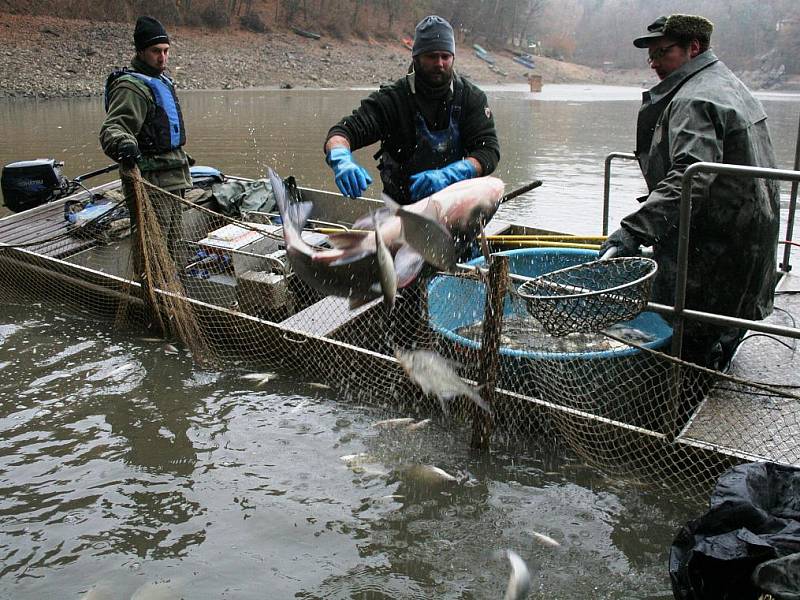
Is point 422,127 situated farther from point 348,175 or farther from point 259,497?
point 259,497

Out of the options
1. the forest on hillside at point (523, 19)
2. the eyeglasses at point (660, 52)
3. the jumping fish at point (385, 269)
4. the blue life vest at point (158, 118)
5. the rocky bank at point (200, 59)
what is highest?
the forest on hillside at point (523, 19)

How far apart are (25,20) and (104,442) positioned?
4351 centimetres

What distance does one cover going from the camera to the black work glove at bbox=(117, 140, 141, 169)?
18.7ft

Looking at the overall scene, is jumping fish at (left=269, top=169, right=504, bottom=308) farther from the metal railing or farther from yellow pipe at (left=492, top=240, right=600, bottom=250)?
yellow pipe at (left=492, top=240, right=600, bottom=250)

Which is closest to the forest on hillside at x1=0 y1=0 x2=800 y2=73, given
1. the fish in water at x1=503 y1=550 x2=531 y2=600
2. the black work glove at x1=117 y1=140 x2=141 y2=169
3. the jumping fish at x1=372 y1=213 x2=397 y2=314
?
the black work glove at x1=117 y1=140 x2=141 y2=169

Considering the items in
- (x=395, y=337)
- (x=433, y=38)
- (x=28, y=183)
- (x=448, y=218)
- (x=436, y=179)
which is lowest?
(x=395, y=337)

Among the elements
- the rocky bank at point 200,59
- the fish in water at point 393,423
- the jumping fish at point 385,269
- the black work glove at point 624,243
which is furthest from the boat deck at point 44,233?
the rocky bank at point 200,59

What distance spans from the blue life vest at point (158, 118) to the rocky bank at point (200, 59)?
27376mm

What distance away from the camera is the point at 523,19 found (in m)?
84.1

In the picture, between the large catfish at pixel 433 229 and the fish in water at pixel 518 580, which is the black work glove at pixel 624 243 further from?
the fish in water at pixel 518 580

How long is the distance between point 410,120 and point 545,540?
3243 mm

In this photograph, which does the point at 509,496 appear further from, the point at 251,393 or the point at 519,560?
the point at 251,393

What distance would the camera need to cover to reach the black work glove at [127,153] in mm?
5691

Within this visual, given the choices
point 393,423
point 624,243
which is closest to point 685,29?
point 624,243
